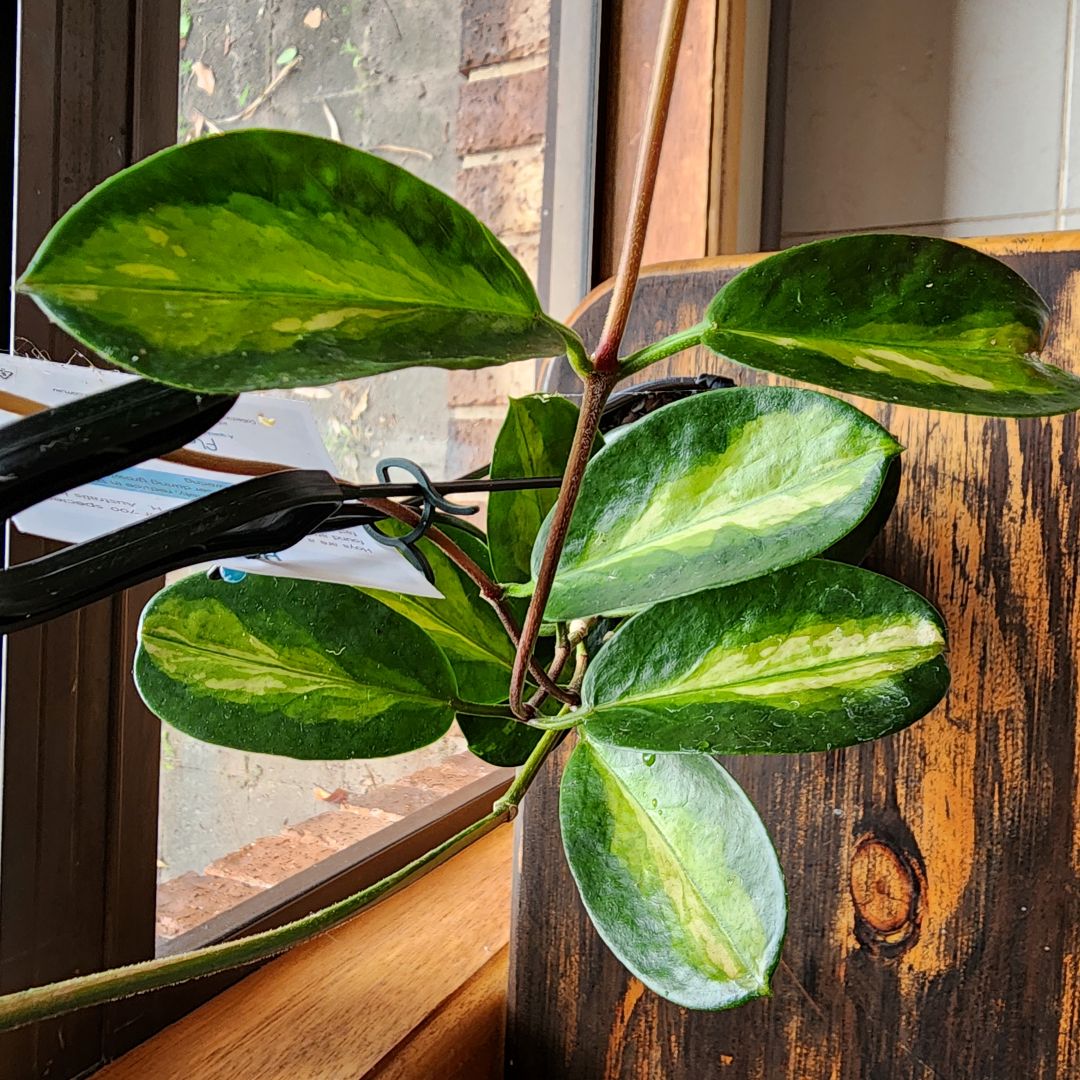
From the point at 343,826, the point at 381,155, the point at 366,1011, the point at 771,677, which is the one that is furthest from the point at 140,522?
the point at 381,155

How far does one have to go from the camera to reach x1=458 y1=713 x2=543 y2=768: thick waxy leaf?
37 centimetres

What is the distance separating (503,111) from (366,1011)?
81 cm

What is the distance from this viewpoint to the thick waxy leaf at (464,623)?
1.16ft

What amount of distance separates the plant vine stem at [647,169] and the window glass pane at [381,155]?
0.28 meters

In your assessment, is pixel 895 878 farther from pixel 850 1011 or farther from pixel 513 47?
pixel 513 47

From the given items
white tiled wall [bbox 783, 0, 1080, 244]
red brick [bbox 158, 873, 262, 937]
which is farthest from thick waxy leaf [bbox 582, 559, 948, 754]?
white tiled wall [bbox 783, 0, 1080, 244]

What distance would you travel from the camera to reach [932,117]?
106 centimetres

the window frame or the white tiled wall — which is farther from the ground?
the white tiled wall

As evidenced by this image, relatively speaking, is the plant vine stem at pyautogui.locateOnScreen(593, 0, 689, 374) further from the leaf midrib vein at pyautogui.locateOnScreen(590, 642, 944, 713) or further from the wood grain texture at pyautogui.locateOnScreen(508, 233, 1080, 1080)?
the wood grain texture at pyautogui.locateOnScreen(508, 233, 1080, 1080)

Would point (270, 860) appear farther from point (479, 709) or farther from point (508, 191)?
point (508, 191)

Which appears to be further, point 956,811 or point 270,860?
point 270,860

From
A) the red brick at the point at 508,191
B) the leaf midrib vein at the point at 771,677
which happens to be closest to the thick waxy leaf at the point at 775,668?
the leaf midrib vein at the point at 771,677

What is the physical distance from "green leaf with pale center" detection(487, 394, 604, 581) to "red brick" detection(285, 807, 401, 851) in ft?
1.19

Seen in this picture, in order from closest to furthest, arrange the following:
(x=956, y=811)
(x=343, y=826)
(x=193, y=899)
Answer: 1. (x=956, y=811)
2. (x=193, y=899)
3. (x=343, y=826)
